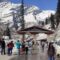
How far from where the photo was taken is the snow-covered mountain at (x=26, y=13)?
17734 millimetres

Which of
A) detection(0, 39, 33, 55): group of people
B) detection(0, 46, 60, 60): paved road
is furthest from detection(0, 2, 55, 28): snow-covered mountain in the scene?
detection(0, 46, 60, 60): paved road

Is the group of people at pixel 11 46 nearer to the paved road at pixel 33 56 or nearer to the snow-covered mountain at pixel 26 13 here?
the paved road at pixel 33 56

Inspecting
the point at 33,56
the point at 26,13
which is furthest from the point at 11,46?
the point at 26,13

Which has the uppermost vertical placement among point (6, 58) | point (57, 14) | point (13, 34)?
point (57, 14)

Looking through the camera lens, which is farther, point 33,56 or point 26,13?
point 26,13

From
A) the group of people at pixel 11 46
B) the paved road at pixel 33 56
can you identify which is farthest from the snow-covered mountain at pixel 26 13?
the paved road at pixel 33 56

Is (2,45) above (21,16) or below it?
below

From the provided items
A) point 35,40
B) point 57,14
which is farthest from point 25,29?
point 57,14

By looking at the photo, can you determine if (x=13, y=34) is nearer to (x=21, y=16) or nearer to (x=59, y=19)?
(x=21, y=16)

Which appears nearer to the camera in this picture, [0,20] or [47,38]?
[47,38]

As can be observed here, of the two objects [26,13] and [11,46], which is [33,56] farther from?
[26,13]

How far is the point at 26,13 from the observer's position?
17.8 metres

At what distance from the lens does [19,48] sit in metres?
17.3

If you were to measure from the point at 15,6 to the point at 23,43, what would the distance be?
7.63ft
